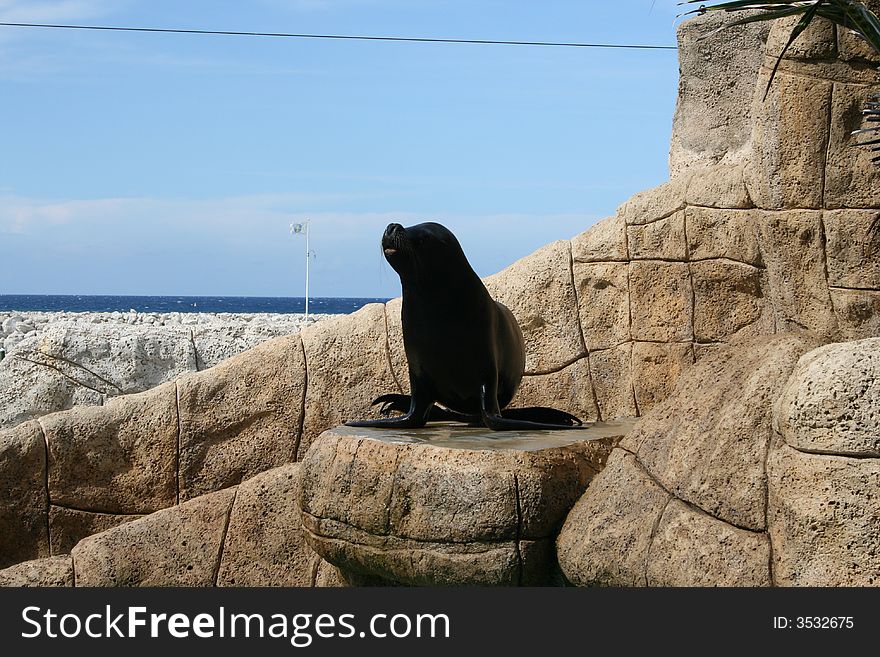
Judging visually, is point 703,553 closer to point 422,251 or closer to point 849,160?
point 422,251

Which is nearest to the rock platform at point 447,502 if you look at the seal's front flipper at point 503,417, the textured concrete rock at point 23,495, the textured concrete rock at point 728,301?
the seal's front flipper at point 503,417

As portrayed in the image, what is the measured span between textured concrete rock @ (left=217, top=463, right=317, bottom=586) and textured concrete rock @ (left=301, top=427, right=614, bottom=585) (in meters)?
1.21

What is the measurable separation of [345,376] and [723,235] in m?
2.39

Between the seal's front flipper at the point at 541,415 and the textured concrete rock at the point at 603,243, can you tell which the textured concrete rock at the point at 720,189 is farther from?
the seal's front flipper at the point at 541,415

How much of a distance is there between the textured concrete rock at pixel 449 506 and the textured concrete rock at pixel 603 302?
1.71 m

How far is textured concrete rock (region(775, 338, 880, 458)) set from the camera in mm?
3428

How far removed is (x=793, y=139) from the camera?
5422 millimetres

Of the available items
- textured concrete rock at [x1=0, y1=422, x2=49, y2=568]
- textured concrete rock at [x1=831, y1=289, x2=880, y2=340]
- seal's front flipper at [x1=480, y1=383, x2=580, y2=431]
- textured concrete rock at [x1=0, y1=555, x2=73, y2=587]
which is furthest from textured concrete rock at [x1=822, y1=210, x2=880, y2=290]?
textured concrete rock at [x1=0, y1=422, x2=49, y2=568]

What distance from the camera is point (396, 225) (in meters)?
5.35

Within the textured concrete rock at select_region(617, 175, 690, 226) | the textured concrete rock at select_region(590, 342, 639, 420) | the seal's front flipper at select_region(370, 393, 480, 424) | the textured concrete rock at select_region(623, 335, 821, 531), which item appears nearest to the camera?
the textured concrete rock at select_region(623, 335, 821, 531)

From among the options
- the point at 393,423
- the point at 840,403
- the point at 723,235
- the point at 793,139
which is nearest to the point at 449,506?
the point at 393,423

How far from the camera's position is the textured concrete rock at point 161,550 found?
625cm

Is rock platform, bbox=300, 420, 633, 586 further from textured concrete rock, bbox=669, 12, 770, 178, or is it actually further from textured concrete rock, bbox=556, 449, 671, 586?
textured concrete rock, bbox=669, 12, 770, 178

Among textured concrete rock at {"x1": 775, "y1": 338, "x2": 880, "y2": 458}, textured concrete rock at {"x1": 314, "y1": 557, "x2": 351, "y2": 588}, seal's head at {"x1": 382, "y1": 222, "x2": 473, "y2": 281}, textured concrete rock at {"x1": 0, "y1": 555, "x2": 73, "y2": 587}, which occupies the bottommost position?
textured concrete rock at {"x1": 0, "y1": 555, "x2": 73, "y2": 587}
